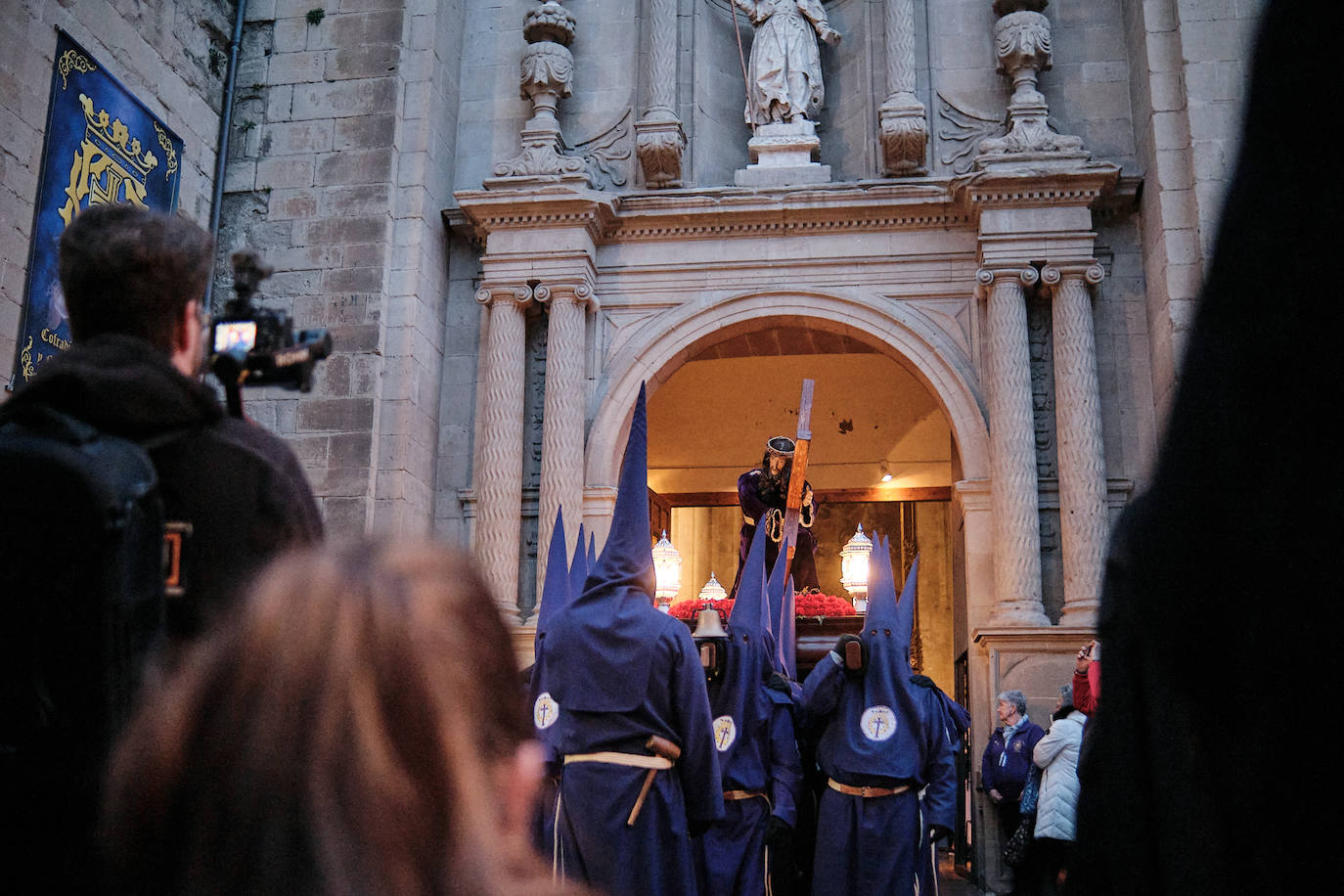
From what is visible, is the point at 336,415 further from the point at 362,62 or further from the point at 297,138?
the point at 362,62

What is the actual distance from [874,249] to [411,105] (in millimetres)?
4248

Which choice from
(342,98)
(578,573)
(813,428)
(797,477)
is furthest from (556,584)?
(813,428)

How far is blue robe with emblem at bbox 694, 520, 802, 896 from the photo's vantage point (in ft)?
19.7

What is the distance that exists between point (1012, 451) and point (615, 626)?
19.6ft

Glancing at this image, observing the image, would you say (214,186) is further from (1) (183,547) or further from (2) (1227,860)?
(2) (1227,860)

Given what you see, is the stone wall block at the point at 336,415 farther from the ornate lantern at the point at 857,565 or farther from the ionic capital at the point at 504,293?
the ornate lantern at the point at 857,565

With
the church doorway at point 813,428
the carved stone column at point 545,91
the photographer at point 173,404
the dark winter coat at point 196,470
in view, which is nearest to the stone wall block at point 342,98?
the carved stone column at point 545,91

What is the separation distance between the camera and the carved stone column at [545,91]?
1068 centimetres

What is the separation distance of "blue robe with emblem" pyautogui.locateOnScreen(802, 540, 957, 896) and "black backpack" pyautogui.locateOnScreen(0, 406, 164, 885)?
15.6 ft

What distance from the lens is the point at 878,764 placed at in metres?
5.97

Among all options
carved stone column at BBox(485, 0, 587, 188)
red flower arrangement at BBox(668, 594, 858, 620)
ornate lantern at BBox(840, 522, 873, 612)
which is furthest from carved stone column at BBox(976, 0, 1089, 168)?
red flower arrangement at BBox(668, 594, 858, 620)

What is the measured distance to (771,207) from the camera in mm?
10578

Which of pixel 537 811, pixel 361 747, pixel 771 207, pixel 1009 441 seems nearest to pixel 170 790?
pixel 361 747

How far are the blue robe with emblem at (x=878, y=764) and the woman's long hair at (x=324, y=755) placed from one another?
16.7 feet
